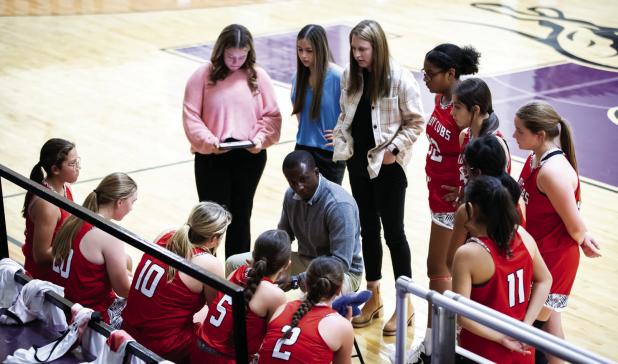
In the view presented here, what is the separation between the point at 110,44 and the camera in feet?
41.0

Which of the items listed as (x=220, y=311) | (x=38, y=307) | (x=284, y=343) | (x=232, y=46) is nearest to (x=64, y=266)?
(x=38, y=307)

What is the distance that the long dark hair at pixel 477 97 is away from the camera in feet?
15.1

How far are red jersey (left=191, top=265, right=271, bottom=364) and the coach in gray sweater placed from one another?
72 centimetres

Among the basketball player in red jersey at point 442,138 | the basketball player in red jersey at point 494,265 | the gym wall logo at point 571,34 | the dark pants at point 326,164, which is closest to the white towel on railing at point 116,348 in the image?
the basketball player in red jersey at point 494,265

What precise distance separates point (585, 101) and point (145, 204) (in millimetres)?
5452

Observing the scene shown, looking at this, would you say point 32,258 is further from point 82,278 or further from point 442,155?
point 442,155

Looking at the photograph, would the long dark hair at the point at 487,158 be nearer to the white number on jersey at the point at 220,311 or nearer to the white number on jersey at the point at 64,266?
the white number on jersey at the point at 220,311

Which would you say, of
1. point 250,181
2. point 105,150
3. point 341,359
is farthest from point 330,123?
point 105,150

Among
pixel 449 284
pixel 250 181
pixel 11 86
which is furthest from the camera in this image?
pixel 11 86

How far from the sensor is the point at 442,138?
4.99 m

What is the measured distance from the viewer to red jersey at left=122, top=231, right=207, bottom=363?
404 centimetres

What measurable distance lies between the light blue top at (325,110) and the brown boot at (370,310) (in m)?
0.89

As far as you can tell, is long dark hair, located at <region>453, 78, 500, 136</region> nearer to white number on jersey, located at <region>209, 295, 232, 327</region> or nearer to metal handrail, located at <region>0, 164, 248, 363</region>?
white number on jersey, located at <region>209, 295, 232, 327</region>

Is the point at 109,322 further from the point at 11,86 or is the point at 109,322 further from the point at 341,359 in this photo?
the point at 11,86
